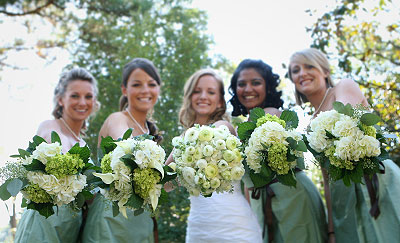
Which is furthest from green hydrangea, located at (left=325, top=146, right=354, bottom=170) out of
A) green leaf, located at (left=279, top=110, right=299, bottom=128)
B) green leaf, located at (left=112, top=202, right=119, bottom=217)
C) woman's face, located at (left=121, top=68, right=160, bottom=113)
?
woman's face, located at (left=121, top=68, right=160, bottom=113)

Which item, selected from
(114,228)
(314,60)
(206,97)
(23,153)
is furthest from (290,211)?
(23,153)

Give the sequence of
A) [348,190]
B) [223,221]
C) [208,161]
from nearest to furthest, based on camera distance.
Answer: [208,161] → [223,221] → [348,190]

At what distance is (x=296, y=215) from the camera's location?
3.83m

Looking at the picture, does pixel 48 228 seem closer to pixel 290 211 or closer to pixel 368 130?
pixel 290 211

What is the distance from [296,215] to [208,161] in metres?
1.66

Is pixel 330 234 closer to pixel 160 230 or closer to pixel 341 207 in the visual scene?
pixel 341 207

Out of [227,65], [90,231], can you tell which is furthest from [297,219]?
[227,65]

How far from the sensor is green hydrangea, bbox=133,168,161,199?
2.47m

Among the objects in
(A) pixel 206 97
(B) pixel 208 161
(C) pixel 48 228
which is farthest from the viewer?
(A) pixel 206 97

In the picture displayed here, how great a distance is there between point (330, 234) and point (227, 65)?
1249 centimetres

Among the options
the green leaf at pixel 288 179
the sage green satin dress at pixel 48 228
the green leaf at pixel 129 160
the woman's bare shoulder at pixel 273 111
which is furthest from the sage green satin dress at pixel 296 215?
the sage green satin dress at pixel 48 228

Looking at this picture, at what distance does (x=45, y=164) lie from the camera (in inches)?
103

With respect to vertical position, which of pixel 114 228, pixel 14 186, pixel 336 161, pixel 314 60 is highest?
pixel 314 60

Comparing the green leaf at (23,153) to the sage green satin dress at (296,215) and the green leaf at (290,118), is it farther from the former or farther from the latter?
the sage green satin dress at (296,215)
